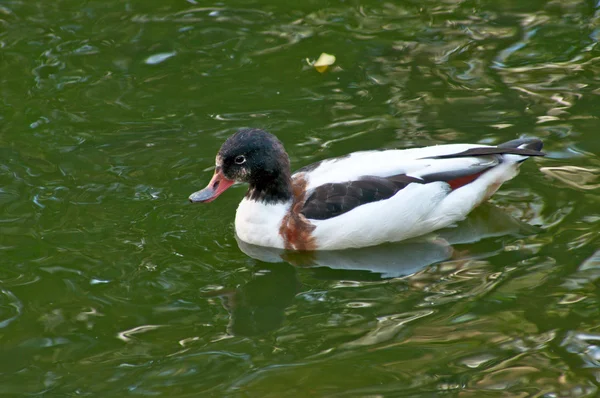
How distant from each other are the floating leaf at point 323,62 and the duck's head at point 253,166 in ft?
9.81

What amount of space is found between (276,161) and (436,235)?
164 cm

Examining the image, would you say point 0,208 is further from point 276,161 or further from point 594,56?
point 594,56

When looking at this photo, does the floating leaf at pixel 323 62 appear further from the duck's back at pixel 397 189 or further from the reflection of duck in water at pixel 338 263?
the reflection of duck in water at pixel 338 263

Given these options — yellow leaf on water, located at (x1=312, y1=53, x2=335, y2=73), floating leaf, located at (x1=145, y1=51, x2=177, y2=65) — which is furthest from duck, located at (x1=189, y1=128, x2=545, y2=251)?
floating leaf, located at (x1=145, y1=51, x2=177, y2=65)

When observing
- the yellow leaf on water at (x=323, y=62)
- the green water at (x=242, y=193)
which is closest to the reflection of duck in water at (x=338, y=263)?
the green water at (x=242, y=193)

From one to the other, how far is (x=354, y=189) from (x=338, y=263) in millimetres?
660

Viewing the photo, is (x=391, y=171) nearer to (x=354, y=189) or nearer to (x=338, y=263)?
(x=354, y=189)

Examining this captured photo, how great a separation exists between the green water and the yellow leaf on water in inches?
3.0

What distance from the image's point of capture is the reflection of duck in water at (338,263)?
24.8 ft

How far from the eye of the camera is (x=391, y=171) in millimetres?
8391

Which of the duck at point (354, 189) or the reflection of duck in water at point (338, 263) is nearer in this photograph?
the reflection of duck in water at point (338, 263)

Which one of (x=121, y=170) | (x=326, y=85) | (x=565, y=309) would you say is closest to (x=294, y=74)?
(x=326, y=85)

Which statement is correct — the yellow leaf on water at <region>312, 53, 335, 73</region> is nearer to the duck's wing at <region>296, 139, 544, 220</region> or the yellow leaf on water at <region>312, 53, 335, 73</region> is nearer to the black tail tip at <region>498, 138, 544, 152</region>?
the duck's wing at <region>296, 139, 544, 220</region>

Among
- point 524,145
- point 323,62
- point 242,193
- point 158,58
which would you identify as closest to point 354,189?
point 242,193
